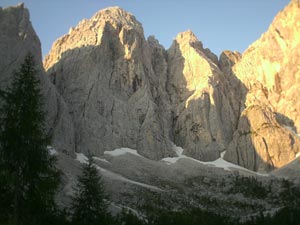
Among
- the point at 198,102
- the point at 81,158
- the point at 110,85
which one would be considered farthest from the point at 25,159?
the point at 198,102

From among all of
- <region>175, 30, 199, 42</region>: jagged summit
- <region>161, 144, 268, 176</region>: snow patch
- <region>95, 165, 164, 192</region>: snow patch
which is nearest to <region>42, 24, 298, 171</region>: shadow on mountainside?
<region>161, 144, 268, 176</region>: snow patch

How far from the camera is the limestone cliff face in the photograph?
116 m

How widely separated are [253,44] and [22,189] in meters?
143

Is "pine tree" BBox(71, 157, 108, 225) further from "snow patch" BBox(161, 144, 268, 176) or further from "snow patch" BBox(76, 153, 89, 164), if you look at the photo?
"snow patch" BBox(161, 144, 268, 176)

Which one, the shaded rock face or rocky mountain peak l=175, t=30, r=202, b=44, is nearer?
the shaded rock face

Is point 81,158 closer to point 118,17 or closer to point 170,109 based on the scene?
point 170,109

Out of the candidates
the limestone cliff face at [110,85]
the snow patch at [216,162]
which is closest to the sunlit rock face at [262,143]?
the snow patch at [216,162]

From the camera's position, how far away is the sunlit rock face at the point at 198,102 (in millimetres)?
126250

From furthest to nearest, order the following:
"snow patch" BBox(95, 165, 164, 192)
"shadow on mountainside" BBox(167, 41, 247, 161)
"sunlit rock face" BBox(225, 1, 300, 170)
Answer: "shadow on mountainside" BBox(167, 41, 247, 161), "sunlit rock face" BBox(225, 1, 300, 170), "snow patch" BBox(95, 165, 164, 192)

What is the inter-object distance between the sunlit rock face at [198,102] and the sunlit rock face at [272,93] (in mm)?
6112

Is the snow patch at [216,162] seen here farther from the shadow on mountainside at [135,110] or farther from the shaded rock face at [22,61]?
the shaded rock face at [22,61]

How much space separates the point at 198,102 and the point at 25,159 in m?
106

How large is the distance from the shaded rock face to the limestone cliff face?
7.46m

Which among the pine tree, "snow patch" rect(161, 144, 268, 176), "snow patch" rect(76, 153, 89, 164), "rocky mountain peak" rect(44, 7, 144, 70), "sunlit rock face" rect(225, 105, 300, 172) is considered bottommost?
the pine tree
